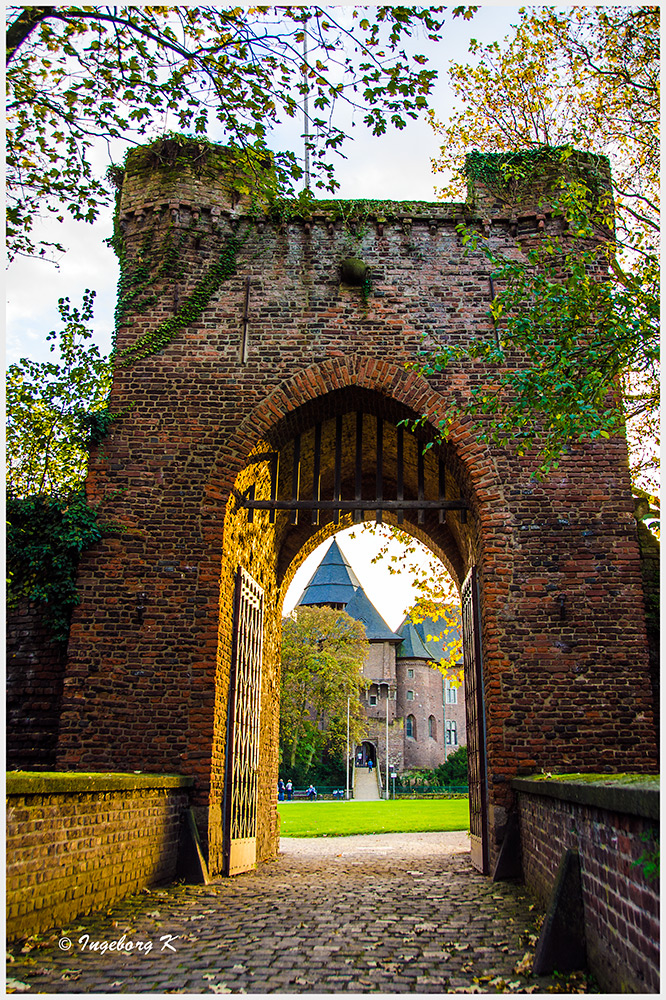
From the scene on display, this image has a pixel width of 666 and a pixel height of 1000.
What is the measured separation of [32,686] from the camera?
7.57 m

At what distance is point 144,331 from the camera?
8.59m

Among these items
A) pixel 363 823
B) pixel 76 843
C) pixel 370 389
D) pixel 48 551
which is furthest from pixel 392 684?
pixel 76 843

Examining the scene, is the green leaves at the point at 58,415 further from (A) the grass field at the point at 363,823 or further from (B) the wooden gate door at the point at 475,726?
(A) the grass field at the point at 363,823

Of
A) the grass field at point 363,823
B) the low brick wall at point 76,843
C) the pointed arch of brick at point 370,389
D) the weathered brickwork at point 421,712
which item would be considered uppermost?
the pointed arch of brick at point 370,389

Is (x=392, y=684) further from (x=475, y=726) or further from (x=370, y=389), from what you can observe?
(x=370, y=389)

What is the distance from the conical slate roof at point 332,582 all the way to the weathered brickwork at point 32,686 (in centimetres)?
4190

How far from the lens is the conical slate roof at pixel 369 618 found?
51.4m

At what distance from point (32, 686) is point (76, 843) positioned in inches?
131

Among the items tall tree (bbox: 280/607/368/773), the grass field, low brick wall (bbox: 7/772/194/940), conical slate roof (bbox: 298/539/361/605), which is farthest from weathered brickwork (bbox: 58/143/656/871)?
conical slate roof (bbox: 298/539/361/605)

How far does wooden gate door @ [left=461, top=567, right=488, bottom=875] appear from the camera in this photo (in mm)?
7613

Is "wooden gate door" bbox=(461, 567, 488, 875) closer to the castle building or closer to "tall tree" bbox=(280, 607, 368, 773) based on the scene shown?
"tall tree" bbox=(280, 607, 368, 773)

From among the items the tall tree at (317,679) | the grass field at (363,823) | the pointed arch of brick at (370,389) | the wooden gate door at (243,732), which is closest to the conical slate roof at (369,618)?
the tall tree at (317,679)

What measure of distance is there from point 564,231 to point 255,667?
263 inches

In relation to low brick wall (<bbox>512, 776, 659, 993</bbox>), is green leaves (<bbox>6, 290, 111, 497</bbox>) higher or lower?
higher
